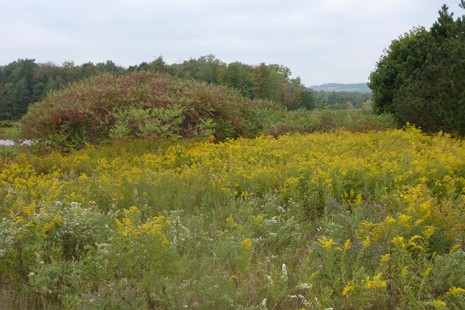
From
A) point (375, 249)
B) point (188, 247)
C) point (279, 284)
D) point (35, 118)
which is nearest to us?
point (279, 284)

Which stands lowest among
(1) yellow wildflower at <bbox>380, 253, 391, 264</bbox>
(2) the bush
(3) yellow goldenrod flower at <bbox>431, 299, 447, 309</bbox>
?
(3) yellow goldenrod flower at <bbox>431, 299, 447, 309</bbox>

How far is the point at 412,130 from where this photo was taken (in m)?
10.7

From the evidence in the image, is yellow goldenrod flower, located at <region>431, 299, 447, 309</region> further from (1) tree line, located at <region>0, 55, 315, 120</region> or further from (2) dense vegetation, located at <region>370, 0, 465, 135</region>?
(1) tree line, located at <region>0, 55, 315, 120</region>

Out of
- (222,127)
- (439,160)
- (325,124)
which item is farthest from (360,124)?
(439,160)

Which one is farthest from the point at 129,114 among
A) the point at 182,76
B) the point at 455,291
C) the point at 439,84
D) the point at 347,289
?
the point at 182,76

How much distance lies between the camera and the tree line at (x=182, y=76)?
151ft

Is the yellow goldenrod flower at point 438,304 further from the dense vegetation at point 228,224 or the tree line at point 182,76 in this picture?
the tree line at point 182,76

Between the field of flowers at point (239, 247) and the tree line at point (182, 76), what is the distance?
3532 cm

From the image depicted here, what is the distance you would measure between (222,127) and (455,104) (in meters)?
5.17

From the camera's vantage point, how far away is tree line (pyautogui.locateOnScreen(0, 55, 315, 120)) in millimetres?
45938

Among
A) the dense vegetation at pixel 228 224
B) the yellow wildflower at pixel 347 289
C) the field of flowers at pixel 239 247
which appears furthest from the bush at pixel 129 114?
the yellow wildflower at pixel 347 289

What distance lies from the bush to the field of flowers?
200 inches

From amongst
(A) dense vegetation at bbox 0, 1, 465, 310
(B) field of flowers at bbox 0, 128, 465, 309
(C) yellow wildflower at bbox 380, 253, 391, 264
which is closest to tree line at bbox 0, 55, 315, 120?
(A) dense vegetation at bbox 0, 1, 465, 310

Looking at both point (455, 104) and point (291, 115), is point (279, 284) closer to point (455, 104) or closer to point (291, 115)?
point (455, 104)
